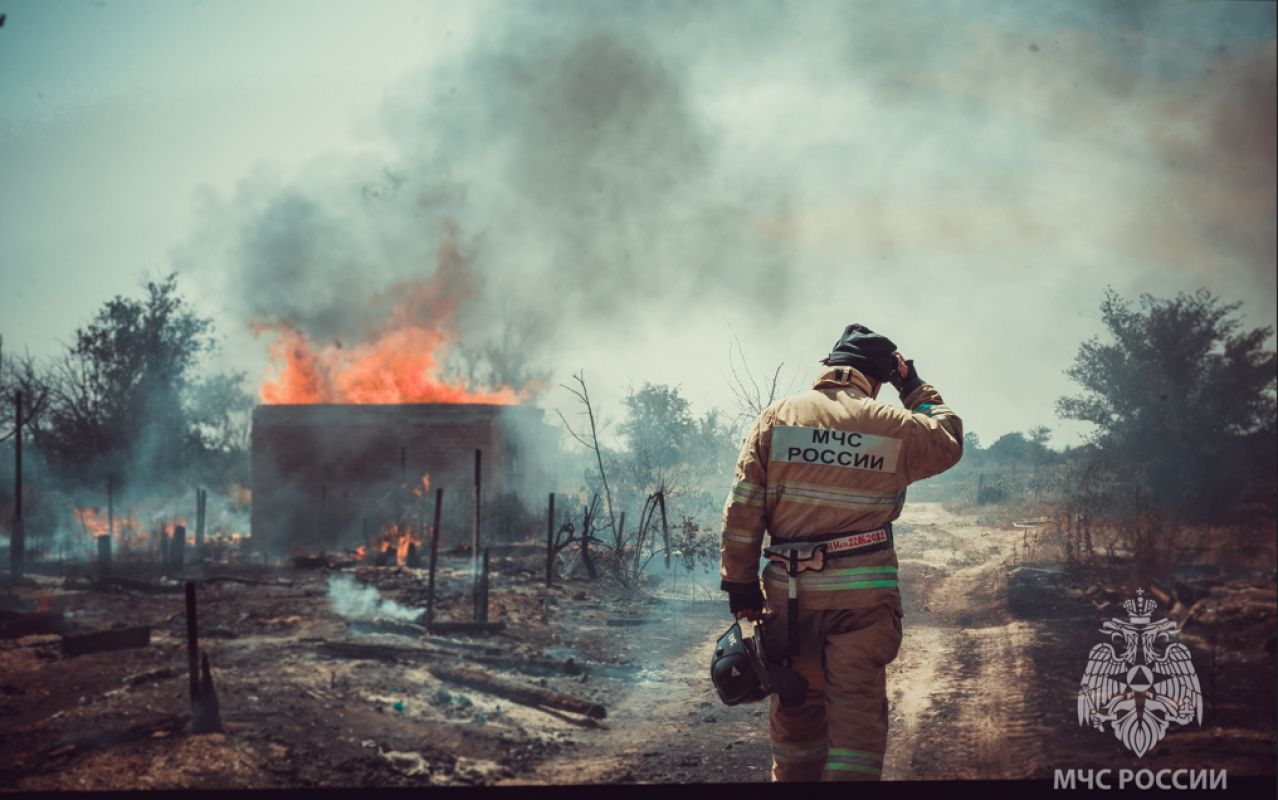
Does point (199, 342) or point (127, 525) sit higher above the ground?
point (199, 342)

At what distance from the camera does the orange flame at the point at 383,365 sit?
15.3 meters

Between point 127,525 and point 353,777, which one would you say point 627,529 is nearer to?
Result: point 353,777

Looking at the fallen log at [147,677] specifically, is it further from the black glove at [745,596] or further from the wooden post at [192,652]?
the black glove at [745,596]

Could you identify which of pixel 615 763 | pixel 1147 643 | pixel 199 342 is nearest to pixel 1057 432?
pixel 1147 643

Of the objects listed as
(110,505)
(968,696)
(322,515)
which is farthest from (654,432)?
(110,505)

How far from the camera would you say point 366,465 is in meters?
17.3

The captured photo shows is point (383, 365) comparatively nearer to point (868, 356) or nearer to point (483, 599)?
point (483, 599)

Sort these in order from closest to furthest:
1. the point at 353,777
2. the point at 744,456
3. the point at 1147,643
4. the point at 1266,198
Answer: the point at 744,456
the point at 353,777
the point at 1147,643
the point at 1266,198

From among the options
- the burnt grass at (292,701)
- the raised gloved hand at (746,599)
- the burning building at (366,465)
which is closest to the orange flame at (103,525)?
the burning building at (366,465)

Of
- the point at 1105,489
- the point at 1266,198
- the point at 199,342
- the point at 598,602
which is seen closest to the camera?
the point at 1266,198

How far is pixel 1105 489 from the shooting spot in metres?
6.82

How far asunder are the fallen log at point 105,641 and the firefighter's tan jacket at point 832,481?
6530mm

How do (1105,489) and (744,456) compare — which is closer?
(744,456)

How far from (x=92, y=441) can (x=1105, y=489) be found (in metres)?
16.7
